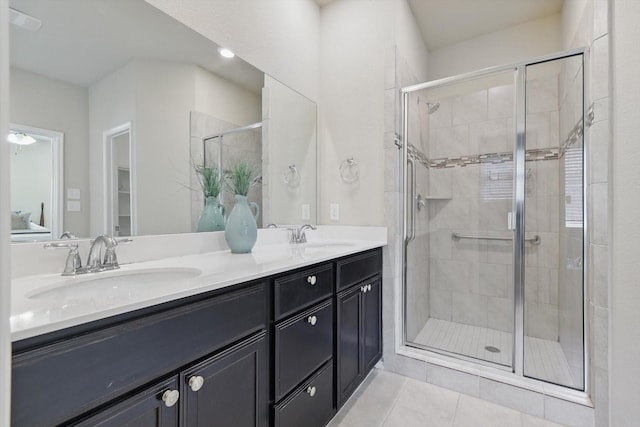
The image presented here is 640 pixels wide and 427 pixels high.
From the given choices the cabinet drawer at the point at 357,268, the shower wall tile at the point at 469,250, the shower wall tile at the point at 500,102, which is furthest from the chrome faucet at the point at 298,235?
the shower wall tile at the point at 500,102

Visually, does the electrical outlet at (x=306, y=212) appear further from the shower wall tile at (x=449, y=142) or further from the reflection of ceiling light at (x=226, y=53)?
the shower wall tile at (x=449, y=142)

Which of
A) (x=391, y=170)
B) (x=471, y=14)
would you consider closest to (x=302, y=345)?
(x=391, y=170)

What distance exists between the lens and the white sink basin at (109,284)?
2.75 ft

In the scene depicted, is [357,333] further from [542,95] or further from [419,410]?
[542,95]

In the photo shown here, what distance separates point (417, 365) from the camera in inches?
77.9

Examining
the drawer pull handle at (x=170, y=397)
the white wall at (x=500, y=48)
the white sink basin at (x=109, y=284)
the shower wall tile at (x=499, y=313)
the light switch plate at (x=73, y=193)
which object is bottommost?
the shower wall tile at (x=499, y=313)

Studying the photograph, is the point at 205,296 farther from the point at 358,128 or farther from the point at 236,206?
the point at 358,128

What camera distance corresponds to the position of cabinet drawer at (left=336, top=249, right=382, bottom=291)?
1543 millimetres

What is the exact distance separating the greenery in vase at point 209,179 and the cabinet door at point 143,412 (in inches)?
37.8

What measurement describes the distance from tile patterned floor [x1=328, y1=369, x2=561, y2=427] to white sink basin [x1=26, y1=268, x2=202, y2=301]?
1147 mm

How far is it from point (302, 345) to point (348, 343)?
448 millimetres

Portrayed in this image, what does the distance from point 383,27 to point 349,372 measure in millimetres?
2301

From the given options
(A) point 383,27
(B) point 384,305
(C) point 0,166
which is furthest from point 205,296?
(A) point 383,27

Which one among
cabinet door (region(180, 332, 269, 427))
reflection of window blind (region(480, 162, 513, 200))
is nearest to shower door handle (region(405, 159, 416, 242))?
reflection of window blind (region(480, 162, 513, 200))
